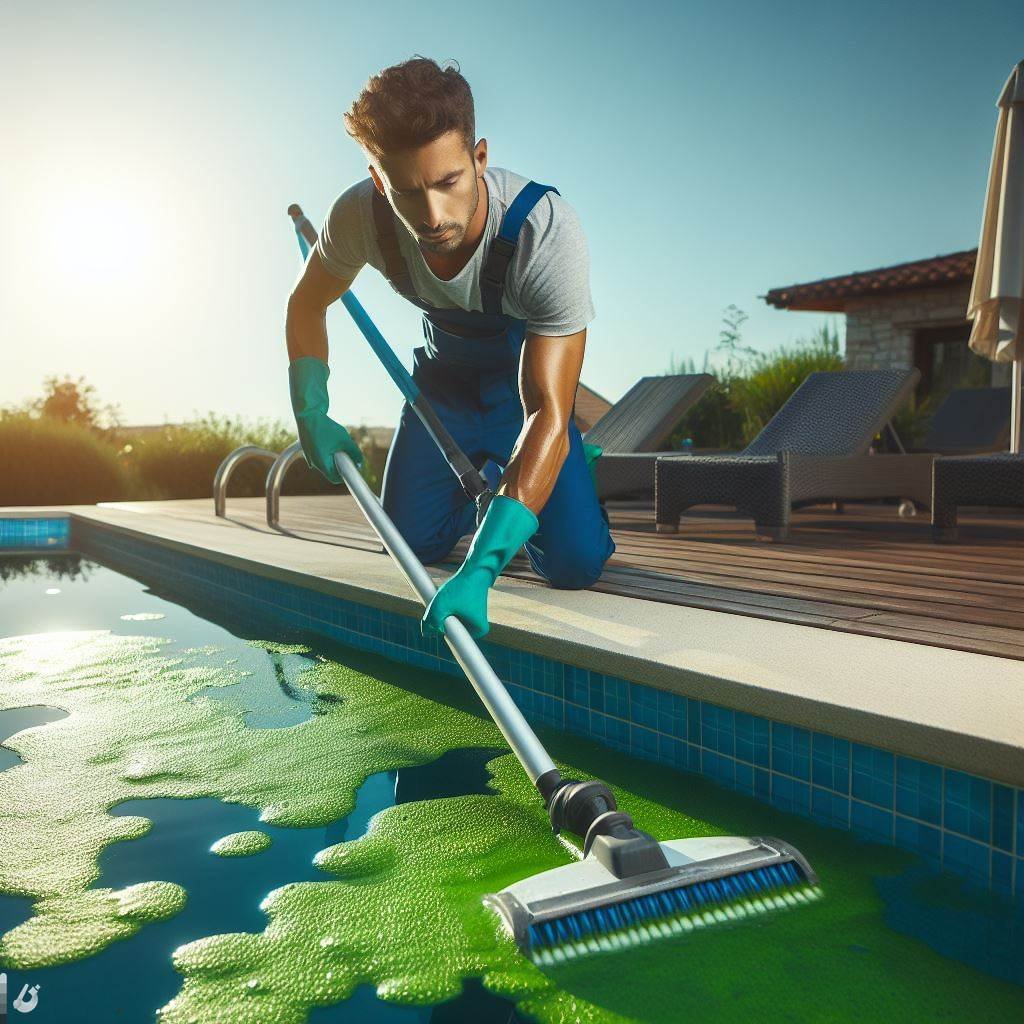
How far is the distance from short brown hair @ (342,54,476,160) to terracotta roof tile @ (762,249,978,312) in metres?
8.28

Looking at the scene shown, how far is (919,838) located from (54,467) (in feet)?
30.4

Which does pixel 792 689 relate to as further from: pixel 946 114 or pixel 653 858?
pixel 946 114

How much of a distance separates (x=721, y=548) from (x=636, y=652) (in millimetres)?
1958

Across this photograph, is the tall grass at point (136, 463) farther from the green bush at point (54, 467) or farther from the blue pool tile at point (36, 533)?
the blue pool tile at point (36, 533)

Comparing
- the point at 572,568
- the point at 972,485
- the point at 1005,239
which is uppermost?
the point at 1005,239

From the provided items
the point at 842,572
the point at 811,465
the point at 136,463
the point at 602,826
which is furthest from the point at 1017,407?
the point at 136,463

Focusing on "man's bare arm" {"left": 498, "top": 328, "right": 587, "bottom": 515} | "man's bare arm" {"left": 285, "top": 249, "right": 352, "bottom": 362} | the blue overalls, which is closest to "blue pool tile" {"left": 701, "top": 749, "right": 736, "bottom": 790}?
"man's bare arm" {"left": 498, "top": 328, "right": 587, "bottom": 515}

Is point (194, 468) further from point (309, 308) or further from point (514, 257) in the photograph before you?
point (514, 257)

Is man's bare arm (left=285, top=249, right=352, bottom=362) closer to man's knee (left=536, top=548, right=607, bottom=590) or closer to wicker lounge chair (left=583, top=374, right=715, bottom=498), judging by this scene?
man's knee (left=536, top=548, right=607, bottom=590)

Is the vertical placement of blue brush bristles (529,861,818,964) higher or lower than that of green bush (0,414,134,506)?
lower

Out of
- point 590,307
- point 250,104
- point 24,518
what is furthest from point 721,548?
point 250,104

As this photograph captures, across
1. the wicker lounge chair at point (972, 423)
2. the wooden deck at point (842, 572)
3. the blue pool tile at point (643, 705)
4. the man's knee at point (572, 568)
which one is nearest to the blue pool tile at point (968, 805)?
the wooden deck at point (842, 572)

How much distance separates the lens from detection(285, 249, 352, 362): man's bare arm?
253 cm

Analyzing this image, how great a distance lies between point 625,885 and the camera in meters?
1.22
